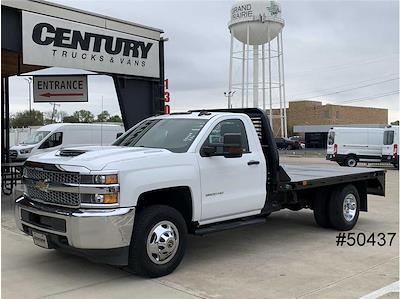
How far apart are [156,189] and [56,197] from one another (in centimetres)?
115

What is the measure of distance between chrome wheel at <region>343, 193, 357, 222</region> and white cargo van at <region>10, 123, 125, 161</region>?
14067mm

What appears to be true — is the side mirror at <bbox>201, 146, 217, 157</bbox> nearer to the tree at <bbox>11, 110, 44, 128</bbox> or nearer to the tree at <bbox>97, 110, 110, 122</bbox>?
the tree at <bbox>97, 110, 110, 122</bbox>

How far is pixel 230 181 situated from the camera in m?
6.57

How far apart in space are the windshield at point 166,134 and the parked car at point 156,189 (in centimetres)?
2

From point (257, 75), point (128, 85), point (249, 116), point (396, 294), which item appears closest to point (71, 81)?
point (128, 85)

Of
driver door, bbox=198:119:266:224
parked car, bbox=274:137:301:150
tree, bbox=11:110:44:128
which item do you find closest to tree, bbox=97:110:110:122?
tree, bbox=11:110:44:128

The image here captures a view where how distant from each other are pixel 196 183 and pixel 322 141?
5583 cm

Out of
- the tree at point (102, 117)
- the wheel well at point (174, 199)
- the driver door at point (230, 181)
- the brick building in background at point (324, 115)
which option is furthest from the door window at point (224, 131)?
the brick building in background at point (324, 115)

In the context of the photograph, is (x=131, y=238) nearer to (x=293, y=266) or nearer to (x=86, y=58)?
(x=293, y=266)

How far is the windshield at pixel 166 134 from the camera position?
6.44 metres

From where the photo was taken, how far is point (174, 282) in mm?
5582

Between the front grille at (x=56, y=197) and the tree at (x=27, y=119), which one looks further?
the tree at (x=27, y=119)

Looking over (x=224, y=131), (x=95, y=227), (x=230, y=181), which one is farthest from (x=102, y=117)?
(x=95, y=227)

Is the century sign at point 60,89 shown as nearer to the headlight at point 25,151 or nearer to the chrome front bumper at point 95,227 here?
the headlight at point 25,151
